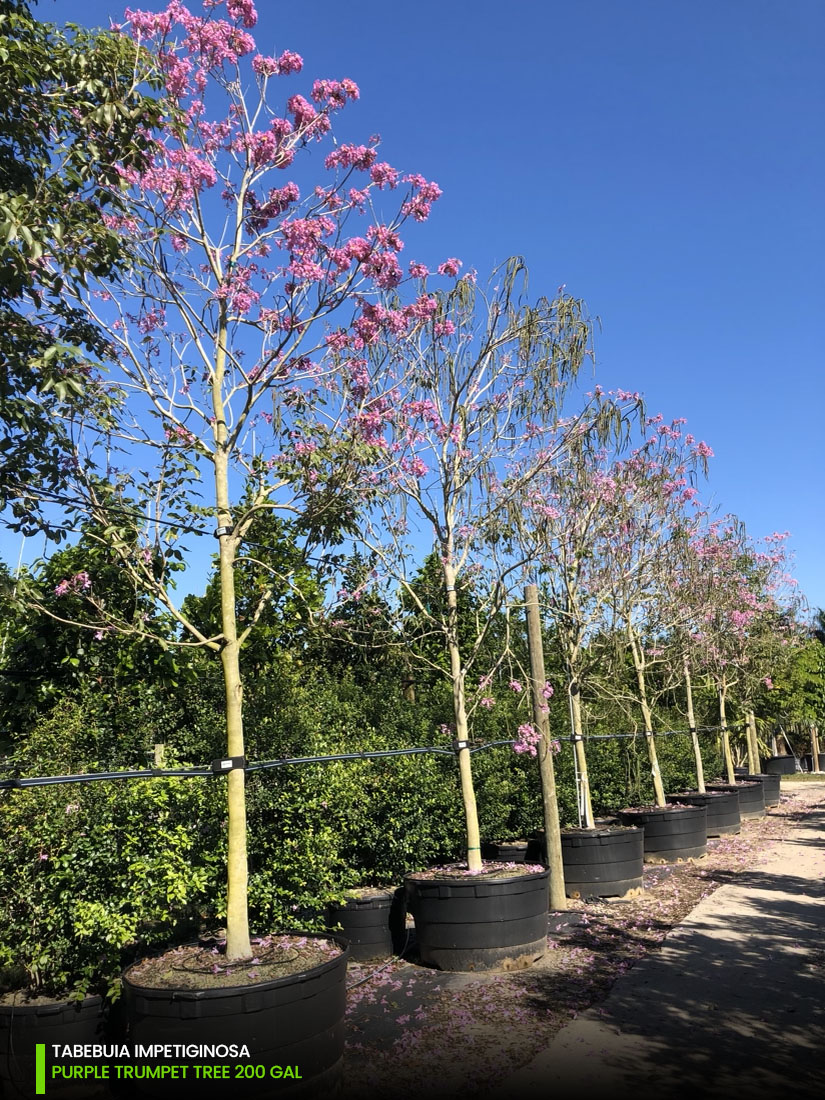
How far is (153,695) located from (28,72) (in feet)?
16.4

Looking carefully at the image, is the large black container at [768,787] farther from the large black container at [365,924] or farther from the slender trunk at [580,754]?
the large black container at [365,924]

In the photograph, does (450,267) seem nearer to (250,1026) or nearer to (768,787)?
(250,1026)

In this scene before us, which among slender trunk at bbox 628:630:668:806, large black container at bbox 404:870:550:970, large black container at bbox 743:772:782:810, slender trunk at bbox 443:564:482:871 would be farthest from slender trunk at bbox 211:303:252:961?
large black container at bbox 743:772:782:810

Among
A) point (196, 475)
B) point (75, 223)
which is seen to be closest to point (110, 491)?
point (196, 475)

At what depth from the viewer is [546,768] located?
6.91 m

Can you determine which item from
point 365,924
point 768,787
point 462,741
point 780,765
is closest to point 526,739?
point 462,741

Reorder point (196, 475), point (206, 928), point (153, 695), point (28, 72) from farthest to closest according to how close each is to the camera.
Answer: point (153, 695), point (206, 928), point (196, 475), point (28, 72)

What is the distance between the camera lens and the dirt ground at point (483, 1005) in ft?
12.3

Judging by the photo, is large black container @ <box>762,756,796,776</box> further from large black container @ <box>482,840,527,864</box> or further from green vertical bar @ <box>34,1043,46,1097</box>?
green vertical bar @ <box>34,1043,46,1097</box>

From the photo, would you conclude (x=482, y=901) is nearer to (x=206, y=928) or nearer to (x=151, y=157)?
(x=206, y=928)

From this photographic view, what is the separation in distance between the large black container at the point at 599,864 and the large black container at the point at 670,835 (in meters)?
1.63

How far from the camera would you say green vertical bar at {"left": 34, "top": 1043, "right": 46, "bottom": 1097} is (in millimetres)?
3516

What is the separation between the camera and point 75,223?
3576 mm

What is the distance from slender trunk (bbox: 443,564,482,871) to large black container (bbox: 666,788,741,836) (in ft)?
19.3
